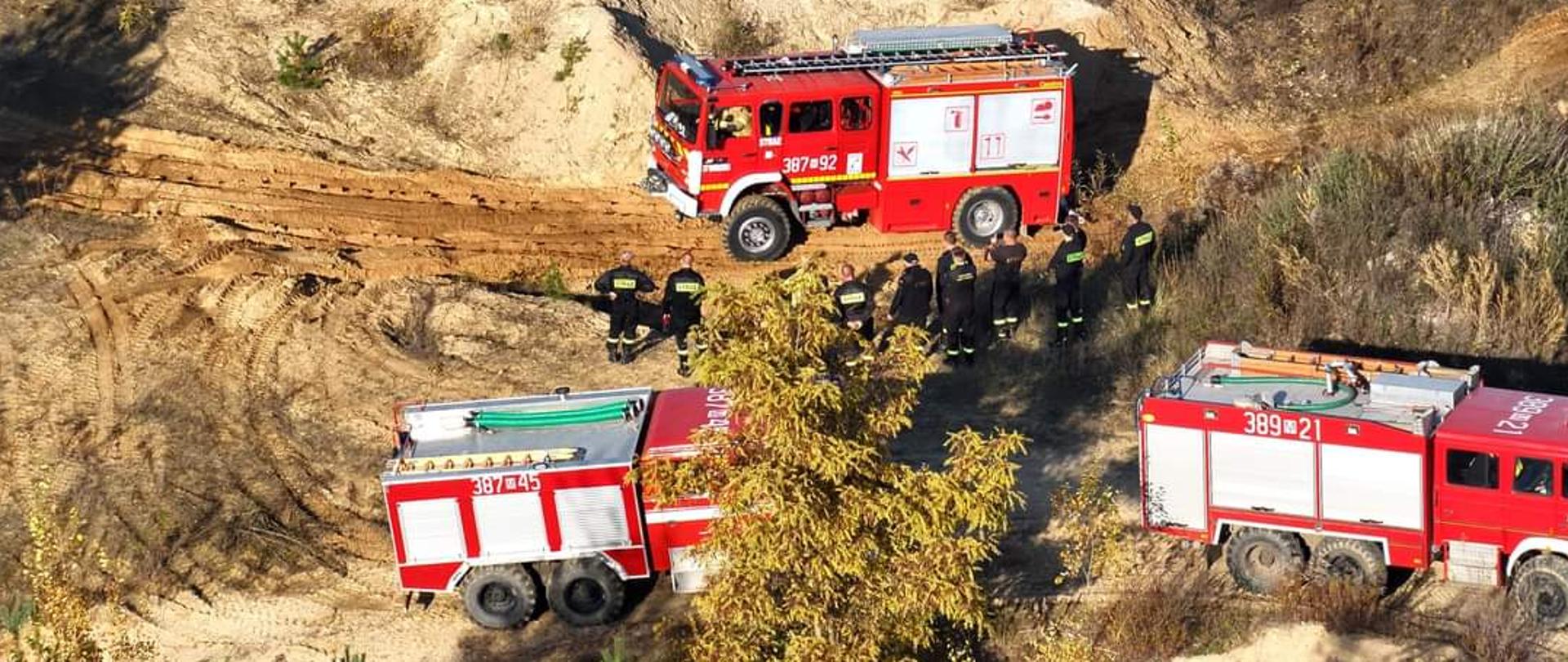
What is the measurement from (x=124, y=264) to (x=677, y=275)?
7.84m

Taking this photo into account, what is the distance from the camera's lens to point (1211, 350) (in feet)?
63.1

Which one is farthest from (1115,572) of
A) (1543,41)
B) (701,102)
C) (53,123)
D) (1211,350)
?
(53,123)

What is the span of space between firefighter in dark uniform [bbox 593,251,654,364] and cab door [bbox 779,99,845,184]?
2.89 metres

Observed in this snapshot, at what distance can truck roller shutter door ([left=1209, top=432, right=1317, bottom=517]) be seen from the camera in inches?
698

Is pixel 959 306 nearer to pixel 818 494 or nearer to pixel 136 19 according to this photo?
pixel 818 494

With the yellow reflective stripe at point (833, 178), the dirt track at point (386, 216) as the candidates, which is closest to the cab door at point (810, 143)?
the yellow reflective stripe at point (833, 178)

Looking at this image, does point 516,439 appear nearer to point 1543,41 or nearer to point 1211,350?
point 1211,350

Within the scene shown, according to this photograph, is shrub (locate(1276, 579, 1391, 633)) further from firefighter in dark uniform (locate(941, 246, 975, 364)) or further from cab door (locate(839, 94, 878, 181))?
cab door (locate(839, 94, 878, 181))

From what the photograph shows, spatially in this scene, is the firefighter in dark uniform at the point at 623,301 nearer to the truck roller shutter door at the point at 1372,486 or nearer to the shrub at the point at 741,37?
the shrub at the point at 741,37

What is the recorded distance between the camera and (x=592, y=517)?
1817cm

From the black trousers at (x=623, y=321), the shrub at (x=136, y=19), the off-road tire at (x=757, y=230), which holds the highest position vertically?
the shrub at (x=136, y=19)

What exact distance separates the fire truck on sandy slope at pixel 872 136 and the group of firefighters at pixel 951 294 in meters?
→ 1.77

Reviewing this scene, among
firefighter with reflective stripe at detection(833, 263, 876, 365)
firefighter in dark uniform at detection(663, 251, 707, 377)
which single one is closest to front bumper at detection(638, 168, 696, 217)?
firefighter in dark uniform at detection(663, 251, 707, 377)

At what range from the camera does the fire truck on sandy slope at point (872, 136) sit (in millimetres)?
25016
